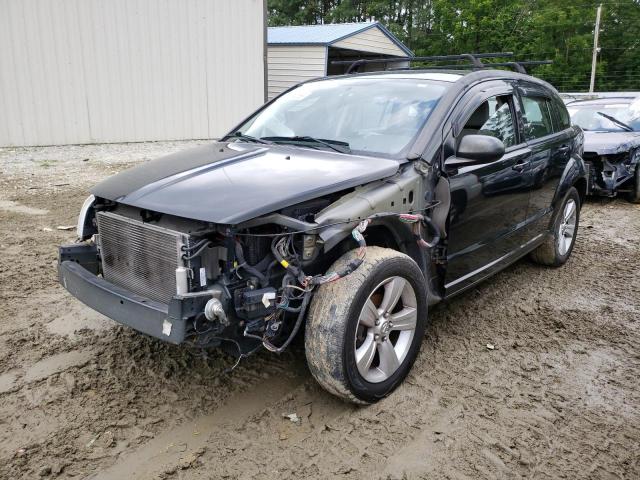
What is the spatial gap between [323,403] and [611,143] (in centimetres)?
749

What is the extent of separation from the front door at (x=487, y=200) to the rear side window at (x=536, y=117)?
8.6 inches

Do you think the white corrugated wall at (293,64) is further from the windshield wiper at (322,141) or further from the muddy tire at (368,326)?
the muddy tire at (368,326)

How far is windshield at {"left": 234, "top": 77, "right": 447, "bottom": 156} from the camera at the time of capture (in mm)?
3625

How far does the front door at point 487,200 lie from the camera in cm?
364

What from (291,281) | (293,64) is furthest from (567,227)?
(293,64)

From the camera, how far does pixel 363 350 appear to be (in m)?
3.00

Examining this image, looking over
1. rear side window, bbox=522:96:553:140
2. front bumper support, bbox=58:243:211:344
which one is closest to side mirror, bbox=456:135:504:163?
rear side window, bbox=522:96:553:140

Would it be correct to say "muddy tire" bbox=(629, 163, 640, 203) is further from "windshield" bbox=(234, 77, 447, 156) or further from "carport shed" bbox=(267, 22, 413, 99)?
"carport shed" bbox=(267, 22, 413, 99)

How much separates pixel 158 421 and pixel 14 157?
915 centimetres

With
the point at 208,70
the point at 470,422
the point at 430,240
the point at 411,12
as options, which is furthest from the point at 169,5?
the point at 411,12

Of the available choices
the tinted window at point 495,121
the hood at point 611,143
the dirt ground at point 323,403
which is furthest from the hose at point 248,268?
the hood at point 611,143

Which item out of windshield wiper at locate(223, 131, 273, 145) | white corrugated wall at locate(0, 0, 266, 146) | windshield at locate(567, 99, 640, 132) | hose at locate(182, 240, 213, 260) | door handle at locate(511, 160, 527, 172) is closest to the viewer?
hose at locate(182, 240, 213, 260)

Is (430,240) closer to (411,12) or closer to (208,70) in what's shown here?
(208,70)

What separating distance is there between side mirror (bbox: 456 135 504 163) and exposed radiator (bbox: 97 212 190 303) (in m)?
1.80
